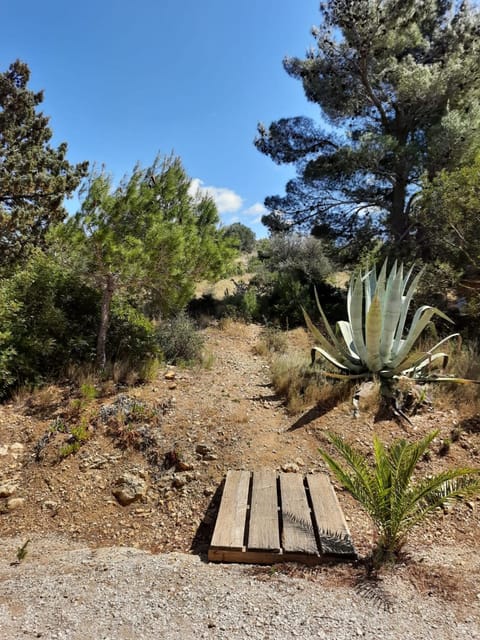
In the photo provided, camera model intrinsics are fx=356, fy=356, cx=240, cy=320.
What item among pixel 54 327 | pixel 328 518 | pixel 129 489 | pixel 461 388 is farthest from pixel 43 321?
pixel 461 388

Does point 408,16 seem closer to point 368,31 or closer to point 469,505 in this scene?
point 368,31

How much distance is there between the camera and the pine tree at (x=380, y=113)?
855 cm

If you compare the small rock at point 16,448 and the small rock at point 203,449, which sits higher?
the small rock at point 203,449

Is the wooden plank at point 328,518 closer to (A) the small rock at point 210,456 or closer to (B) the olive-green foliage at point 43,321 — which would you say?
(A) the small rock at point 210,456

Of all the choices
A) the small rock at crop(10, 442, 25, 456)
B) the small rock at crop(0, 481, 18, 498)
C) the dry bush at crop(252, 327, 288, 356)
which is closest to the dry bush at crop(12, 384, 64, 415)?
the small rock at crop(10, 442, 25, 456)

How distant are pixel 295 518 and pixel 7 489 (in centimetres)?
257

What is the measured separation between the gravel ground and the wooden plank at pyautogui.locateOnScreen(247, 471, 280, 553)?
16 centimetres

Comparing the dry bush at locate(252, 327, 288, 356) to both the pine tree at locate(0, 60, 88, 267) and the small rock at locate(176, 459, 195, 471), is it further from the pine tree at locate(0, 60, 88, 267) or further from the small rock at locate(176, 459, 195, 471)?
the pine tree at locate(0, 60, 88, 267)

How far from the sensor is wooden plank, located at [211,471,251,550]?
7.91 ft

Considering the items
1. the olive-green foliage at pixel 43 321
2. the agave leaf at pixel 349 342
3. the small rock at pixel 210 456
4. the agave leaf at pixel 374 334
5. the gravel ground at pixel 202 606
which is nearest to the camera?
the gravel ground at pixel 202 606

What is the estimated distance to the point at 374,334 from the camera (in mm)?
4426

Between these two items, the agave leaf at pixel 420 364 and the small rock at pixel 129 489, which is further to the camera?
the agave leaf at pixel 420 364

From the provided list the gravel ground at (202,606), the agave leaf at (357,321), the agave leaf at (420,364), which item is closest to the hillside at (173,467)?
the gravel ground at (202,606)

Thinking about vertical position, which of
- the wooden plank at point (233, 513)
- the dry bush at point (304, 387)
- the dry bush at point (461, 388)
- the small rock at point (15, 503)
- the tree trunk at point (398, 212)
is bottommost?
the small rock at point (15, 503)
